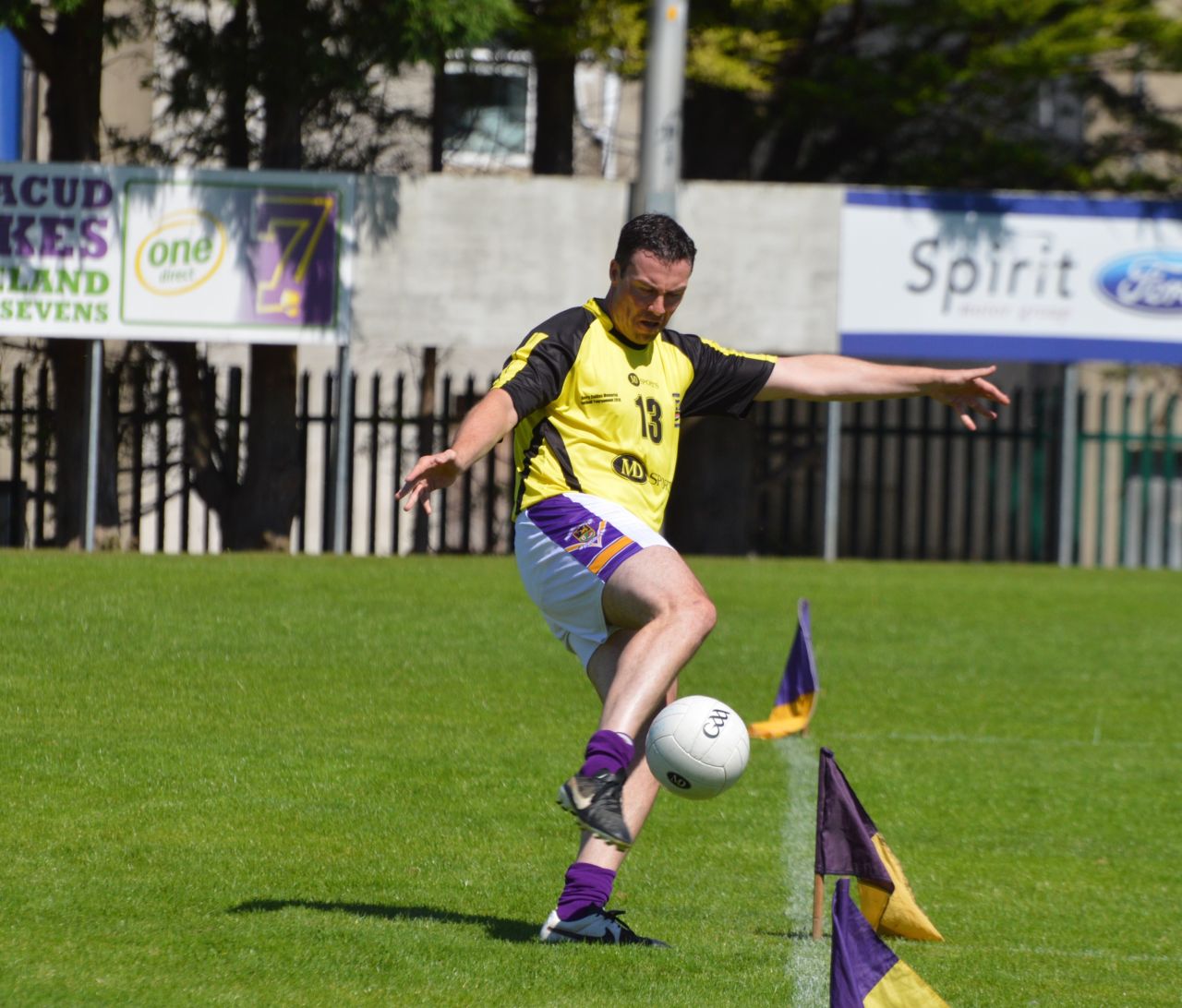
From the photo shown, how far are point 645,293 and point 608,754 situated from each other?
143cm

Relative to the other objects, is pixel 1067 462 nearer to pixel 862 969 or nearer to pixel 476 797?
pixel 476 797

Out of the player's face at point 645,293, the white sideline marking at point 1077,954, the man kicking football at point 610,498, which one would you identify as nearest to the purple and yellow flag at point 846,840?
the white sideline marking at point 1077,954

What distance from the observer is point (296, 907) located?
592cm

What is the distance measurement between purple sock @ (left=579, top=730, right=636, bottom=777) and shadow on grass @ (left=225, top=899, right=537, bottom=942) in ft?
2.78

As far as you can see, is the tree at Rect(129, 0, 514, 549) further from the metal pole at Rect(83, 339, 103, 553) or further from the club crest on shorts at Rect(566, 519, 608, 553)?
the club crest on shorts at Rect(566, 519, 608, 553)

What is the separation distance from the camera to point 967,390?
6355 mm

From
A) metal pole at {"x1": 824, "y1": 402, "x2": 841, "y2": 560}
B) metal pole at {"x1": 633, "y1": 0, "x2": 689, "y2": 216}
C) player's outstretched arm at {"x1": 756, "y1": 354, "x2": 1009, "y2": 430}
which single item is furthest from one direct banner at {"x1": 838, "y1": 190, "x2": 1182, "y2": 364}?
player's outstretched arm at {"x1": 756, "y1": 354, "x2": 1009, "y2": 430}

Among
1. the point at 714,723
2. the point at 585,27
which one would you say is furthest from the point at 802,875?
the point at 585,27

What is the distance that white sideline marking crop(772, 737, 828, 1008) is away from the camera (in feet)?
17.4

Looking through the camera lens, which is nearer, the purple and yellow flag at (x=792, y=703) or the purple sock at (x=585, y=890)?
the purple sock at (x=585, y=890)

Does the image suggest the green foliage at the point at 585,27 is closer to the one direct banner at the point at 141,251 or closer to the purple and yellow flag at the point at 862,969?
the one direct banner at the point at 141,251

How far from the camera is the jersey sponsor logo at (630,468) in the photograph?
574 centimetres

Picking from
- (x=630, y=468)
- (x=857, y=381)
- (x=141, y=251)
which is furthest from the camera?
(x=141, y=251)

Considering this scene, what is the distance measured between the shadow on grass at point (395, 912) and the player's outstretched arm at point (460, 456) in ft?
4.61
